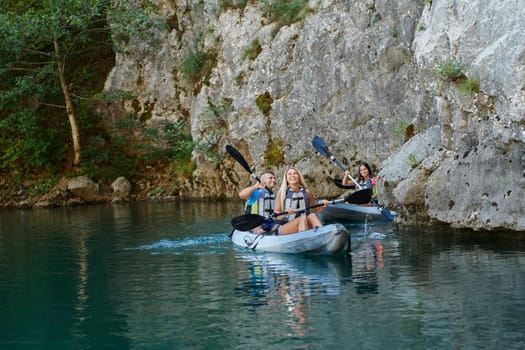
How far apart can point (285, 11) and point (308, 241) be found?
11963mm

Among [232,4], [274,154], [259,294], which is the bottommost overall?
[259,294]

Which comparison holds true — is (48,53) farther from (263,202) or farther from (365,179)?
(263,202)

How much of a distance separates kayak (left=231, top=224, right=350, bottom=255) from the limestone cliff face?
2294mm

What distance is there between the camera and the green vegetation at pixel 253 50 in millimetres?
21422

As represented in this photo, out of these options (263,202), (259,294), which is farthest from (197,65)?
(259,294)

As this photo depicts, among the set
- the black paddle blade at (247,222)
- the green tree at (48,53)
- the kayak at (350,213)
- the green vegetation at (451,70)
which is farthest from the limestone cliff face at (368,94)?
the black paddle blade at (247,222)

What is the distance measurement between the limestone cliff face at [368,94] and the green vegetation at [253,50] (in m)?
0.08

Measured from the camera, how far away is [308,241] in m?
10.2

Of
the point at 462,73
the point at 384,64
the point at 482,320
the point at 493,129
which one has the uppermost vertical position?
the point at 384,64

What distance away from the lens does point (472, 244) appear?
35.2 feet

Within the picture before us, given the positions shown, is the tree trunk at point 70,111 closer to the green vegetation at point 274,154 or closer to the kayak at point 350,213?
the green vegetation at point 274,154

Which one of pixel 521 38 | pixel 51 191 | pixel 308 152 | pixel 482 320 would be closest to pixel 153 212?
pixel 308 152

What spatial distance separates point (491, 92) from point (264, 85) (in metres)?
11.0

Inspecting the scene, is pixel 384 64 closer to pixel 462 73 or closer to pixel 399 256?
pixel 462 73
